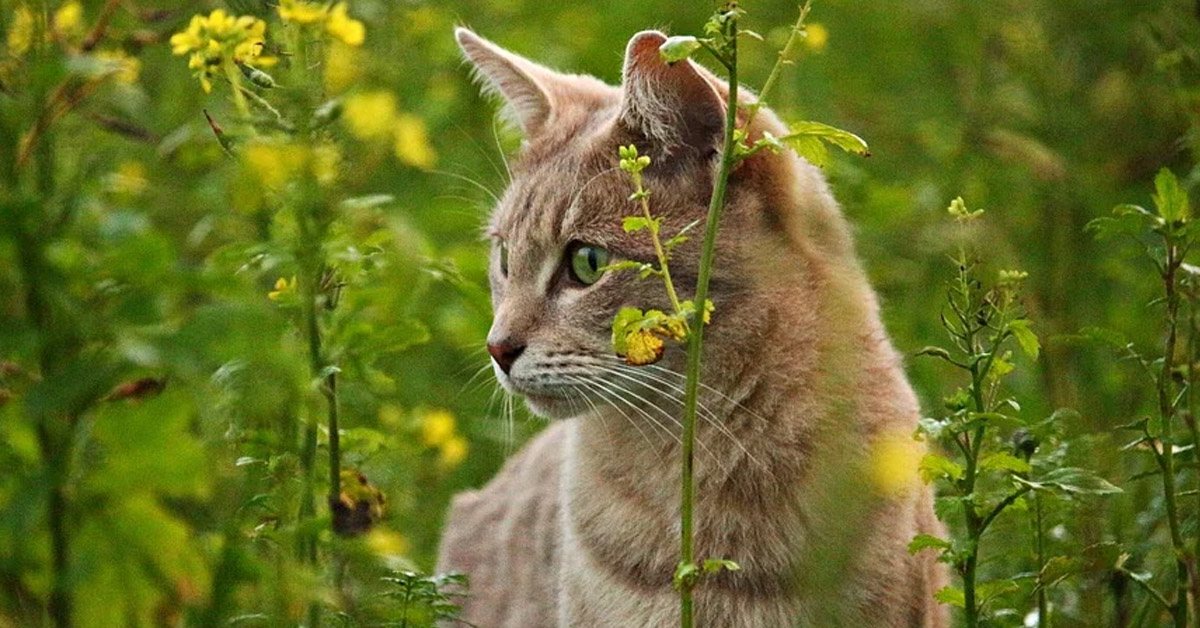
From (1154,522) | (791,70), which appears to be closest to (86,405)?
(1154,522)

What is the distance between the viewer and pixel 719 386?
8.27ft

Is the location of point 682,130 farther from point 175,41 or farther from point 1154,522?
point 1154,522

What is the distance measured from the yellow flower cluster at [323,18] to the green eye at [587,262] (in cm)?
74

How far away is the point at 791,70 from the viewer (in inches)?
173

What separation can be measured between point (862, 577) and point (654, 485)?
1.35ft

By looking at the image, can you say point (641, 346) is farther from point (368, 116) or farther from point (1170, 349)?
point (1170, 349)

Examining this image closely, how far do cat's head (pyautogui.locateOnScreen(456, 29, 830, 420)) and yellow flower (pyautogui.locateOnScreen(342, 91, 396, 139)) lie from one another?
0.59m

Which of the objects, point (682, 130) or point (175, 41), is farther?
point (682, 130)

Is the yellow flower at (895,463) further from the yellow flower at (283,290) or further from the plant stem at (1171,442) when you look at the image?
the yellow flower at (283,290)

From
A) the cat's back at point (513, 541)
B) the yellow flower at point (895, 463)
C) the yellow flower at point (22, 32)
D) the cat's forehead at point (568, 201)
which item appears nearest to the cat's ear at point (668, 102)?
the cat's forehead at point (568, 201)

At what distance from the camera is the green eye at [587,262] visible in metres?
2.60

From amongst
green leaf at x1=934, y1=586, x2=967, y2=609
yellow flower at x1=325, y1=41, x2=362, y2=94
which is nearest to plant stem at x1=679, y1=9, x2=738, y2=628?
green leaf at x1=934, y1=586, x2=967, y2=609

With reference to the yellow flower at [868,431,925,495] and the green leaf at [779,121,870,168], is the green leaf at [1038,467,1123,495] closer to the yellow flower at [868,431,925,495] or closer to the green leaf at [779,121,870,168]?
the yellow flower at [868,431,925,495]

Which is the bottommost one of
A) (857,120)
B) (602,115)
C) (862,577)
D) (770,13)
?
(862,577)
